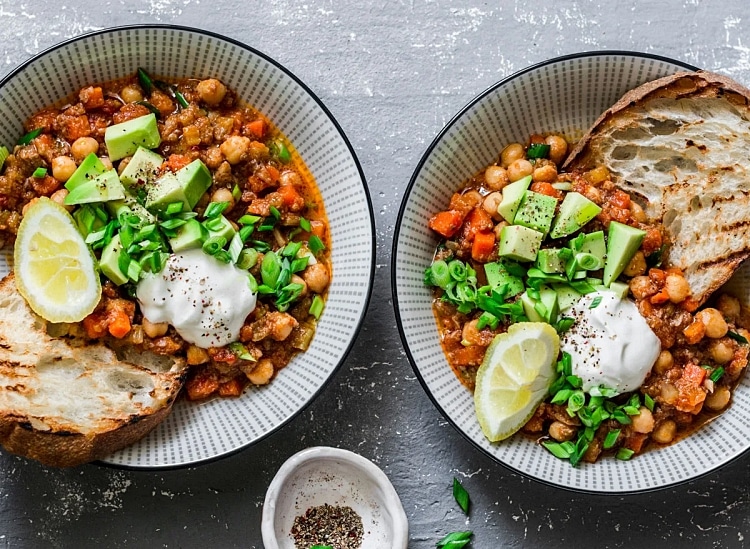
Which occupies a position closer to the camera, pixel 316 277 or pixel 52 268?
pixel 52 268

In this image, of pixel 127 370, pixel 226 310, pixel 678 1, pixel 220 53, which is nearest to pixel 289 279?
pixel 226 310

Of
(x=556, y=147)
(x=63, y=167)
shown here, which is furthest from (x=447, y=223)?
(x=63, y=167)

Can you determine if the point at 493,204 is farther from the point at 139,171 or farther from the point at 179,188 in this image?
the point at 139,171

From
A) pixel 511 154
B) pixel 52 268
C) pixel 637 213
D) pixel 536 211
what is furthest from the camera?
pixel 511 154

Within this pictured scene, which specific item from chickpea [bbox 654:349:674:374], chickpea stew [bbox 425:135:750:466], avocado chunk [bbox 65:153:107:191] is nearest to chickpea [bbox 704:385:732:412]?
chickpea stew [bbox 425:135:750:466]

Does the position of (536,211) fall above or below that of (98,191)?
below

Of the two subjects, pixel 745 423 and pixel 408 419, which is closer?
pixel 745 423

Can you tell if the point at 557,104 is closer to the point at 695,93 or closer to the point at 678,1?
the point at 695,93
